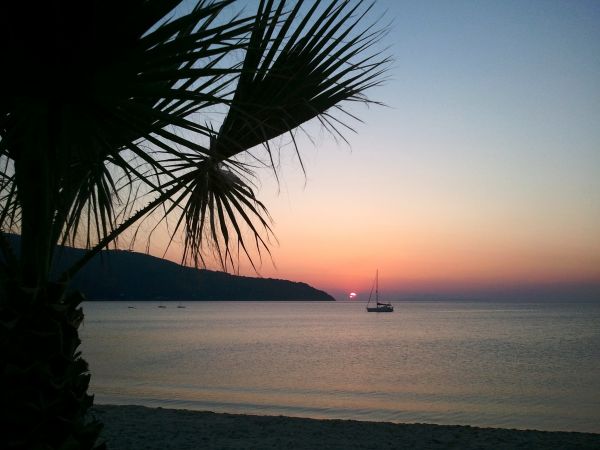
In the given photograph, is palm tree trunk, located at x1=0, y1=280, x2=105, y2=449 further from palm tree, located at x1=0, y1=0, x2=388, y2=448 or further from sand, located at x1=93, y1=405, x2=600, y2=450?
sand, located at x1=93, y1=405, x2=600, y2=450

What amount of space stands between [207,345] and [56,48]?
5177cm

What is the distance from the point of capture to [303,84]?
2150mm

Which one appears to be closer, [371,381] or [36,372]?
[36,372]

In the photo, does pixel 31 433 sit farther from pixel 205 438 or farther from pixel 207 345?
pixel 207 345

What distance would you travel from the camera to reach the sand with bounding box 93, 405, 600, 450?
920 cm

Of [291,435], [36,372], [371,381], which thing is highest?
[36,372]

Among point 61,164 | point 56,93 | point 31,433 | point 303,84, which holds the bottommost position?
point 31,433

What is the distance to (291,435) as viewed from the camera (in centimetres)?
1005

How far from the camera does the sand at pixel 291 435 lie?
920 cm

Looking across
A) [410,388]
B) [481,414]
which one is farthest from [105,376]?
[481,414]

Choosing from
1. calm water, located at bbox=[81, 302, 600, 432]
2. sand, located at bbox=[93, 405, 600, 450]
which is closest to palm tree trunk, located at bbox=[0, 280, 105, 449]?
sand, located at bbox=[93, 405, 600, 450]

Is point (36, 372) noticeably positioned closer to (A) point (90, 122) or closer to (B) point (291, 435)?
(A) point (90, 122)

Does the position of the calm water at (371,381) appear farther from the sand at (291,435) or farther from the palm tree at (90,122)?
the palm tree at (90,122)

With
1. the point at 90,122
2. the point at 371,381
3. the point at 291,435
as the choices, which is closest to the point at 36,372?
the point at 90,122
